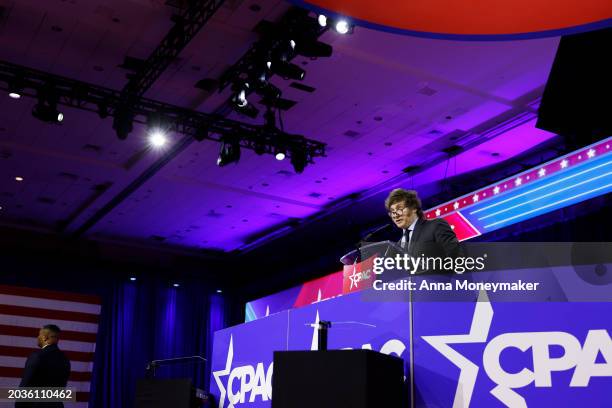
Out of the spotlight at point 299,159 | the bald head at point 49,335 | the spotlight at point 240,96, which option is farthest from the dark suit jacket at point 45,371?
the spotlight at point 299,159

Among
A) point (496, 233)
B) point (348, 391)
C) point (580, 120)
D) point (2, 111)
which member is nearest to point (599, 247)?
point (348, 391)

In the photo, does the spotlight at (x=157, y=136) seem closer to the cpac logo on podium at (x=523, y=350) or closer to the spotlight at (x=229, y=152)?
the spotlight at (x=229, y=152)

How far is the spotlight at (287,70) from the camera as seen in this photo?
22.5ft

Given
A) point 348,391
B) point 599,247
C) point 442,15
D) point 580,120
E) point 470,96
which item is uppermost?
point 470,96

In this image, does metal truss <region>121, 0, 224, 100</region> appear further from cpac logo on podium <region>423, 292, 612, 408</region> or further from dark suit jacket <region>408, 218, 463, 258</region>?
cpac logo on podium <region>423, 292, 612, 408</region>

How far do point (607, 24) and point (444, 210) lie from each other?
8.44m

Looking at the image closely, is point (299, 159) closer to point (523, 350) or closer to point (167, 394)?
point (167, 394)

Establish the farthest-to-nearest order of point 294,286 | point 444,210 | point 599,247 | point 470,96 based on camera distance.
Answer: point 294,286
point 444,210
point 470,96
point 599,247

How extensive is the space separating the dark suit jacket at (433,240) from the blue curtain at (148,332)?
11383 millimetres

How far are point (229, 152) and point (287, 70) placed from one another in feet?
6.71

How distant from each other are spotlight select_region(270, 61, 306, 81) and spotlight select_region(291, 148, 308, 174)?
209cm

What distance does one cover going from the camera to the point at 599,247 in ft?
6.88

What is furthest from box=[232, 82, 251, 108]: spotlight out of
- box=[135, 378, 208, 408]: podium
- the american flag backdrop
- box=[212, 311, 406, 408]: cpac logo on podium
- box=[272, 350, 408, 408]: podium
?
the american flag backdrop

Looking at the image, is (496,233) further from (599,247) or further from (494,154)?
(599,247)
